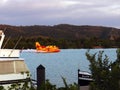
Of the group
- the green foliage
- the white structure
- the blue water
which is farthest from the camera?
the blue water

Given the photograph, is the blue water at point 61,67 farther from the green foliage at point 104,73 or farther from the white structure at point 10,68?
the white structure at point 10,68

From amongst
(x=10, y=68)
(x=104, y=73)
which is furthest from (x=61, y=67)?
(x=104, y=73)

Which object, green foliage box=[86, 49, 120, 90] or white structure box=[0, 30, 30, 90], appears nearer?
green foliage box=[86, 49, 120, 90]

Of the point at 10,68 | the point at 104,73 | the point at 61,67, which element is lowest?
the point at 61,67

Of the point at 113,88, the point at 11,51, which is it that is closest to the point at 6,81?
the point at 11,51

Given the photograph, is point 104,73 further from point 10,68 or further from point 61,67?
point 61,67

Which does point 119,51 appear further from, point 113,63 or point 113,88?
point 113,88

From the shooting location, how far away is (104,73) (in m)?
7.30

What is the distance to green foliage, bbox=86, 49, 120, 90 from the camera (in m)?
7.12

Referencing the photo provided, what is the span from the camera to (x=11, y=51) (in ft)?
68.2

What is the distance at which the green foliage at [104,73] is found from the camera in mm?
7117

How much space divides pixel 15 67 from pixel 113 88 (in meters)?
13.3

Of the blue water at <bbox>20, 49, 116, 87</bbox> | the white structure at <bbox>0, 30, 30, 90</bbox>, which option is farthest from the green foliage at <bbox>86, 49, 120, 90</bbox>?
the white structure at <bbox>0, 30, 30, 90</bbox>

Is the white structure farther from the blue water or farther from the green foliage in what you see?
the green foliage
